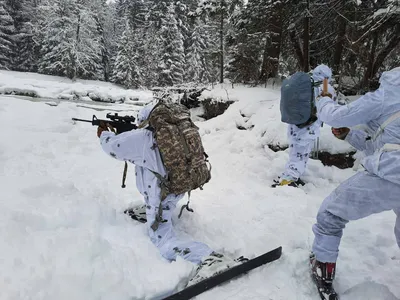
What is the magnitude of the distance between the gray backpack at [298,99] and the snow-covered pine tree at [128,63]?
1164 inches

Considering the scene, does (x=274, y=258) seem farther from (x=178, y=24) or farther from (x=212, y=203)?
(x=178, y=24)

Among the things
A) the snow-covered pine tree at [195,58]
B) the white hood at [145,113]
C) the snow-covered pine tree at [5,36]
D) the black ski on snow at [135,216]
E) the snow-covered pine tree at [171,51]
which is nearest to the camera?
the white hood at [145,113]

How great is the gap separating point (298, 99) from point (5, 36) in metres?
37.0

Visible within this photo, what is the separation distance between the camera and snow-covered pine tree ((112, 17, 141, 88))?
32500 millimetres

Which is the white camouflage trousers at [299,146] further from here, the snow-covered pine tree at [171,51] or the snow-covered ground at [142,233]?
the snow-covered pine tree at [171,51]

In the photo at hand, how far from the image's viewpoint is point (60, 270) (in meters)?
2.42

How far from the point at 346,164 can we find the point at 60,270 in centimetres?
555

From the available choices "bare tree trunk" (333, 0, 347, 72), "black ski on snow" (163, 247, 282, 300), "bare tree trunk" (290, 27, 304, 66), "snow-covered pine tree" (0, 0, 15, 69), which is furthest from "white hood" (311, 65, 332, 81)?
"snow-covered pine tree" (0, 0, 15, 69)

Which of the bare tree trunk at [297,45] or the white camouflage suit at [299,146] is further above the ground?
the bare tree trunk at [297,45]

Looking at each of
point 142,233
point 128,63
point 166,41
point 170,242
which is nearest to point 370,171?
point 170,242

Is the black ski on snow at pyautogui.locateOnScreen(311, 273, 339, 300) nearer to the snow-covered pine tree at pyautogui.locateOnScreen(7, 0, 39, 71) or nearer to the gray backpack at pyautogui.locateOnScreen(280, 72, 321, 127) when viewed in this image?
the gray backpack at pyautogui.locateOnScreen(280, 72, 321, 127)

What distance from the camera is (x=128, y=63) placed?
108 feet

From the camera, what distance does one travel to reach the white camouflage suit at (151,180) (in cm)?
296

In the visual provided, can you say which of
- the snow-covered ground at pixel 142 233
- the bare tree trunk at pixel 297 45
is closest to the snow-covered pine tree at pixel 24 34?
the bare tree trunk at pixel 297 45
